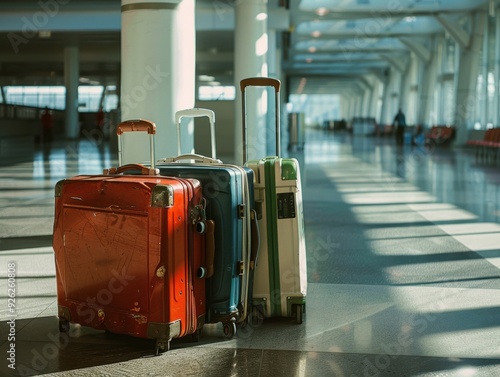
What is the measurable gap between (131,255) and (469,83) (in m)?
33.6

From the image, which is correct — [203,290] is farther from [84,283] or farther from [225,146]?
[225,146]

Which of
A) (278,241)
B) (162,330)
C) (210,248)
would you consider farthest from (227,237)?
(162,330)

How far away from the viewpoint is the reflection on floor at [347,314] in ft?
14.1

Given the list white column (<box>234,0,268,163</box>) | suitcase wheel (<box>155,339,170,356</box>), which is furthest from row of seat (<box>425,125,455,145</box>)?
suitcase wheel (<box>155,339,170,356</box>)

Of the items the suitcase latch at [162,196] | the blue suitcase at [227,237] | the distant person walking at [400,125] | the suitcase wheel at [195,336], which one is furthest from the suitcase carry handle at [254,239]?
the distant person walking at [400,125]

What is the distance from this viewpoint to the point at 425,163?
24.6 m

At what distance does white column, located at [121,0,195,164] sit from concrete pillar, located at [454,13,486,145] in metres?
29.0

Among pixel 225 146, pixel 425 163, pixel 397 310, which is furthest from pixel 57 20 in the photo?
pixel 397 310

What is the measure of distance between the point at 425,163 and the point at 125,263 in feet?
69.1

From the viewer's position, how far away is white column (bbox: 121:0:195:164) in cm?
829

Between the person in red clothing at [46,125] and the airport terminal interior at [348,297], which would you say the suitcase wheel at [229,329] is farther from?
the person in red clothing at [46,125]

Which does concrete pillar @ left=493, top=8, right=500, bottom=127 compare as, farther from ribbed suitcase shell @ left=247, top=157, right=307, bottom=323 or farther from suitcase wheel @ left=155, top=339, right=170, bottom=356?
suitcase wheel @ left=155, top=339, right=170, bottom=356

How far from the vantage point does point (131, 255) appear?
4.48 m

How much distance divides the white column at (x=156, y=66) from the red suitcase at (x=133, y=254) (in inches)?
140
